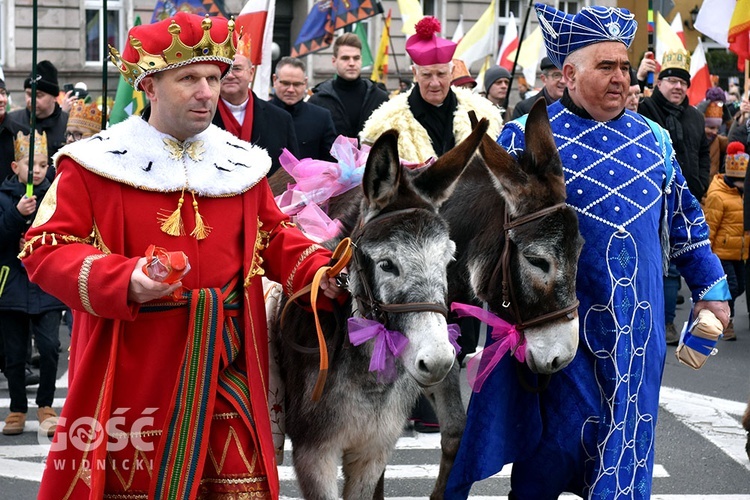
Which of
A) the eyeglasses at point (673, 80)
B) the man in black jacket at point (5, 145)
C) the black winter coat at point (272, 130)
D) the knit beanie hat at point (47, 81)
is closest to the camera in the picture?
the black winter coat at point (272, 130)

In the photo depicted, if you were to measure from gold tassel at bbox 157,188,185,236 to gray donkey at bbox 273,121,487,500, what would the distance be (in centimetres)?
61

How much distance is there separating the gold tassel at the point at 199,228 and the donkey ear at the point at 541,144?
1215mm

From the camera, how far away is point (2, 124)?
972cm

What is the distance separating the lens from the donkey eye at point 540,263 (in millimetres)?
4086

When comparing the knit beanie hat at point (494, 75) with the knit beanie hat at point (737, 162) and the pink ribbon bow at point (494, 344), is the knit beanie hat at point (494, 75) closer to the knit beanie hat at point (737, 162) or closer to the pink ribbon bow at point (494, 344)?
the knit beanie hat at point (737, 162)

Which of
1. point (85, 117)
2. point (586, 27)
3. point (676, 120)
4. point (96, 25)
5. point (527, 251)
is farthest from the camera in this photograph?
point (96, 25)

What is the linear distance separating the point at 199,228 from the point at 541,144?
1286 mm

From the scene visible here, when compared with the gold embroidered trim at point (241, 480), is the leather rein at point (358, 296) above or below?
above

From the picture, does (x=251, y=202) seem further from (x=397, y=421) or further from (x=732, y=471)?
(x=732, y=471)

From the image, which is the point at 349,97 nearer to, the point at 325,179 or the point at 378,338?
the point at 325,179

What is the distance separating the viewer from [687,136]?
10914 millimetres

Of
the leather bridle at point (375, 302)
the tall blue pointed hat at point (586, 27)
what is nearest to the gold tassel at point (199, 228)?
the leather bridle at point (375, 302)

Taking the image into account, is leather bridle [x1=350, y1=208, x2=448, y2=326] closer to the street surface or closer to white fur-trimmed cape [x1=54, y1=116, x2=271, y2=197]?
white fur-trimmed cape [x1=54, y1=116, x2=271, y2=197]

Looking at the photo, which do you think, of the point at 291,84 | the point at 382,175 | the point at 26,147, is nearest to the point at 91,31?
the point at 291,84
